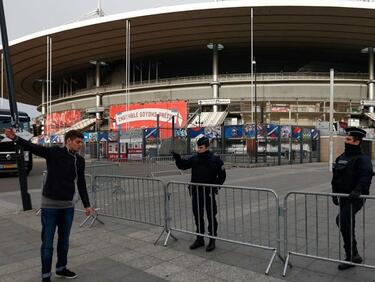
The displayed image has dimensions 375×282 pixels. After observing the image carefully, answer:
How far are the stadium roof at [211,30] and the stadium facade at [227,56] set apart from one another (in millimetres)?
111

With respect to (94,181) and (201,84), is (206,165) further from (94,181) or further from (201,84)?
(201,84)

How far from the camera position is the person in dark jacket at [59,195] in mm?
4816

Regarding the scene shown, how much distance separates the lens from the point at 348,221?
5.18 metres

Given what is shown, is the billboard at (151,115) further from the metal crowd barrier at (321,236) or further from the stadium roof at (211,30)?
the metal crowd barrier at (321,236)

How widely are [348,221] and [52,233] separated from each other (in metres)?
3.58

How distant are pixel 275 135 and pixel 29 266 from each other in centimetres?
2648

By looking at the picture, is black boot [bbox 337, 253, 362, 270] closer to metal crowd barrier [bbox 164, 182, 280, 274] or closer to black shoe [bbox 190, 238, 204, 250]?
metal crowd barrier [bbox 164, 182, 280, 274]

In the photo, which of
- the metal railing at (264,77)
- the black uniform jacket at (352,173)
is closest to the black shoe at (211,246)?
the black uniform jacket at (352,173)

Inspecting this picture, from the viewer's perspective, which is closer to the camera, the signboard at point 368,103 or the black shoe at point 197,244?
the black shoe at point 197,244

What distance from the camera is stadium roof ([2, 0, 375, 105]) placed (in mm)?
43606

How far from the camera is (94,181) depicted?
901cm

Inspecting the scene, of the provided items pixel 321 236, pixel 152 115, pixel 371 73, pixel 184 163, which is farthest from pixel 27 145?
pixel 371 73

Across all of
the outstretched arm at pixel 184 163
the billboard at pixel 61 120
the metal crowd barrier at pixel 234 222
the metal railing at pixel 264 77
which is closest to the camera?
the metal crowd barrier at pixel 234 222

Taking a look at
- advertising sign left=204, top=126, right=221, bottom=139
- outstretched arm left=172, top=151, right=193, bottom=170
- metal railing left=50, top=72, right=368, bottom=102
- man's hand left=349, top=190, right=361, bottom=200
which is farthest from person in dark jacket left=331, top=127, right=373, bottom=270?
metal railing left=50, top=72, right=368, bottom=102
